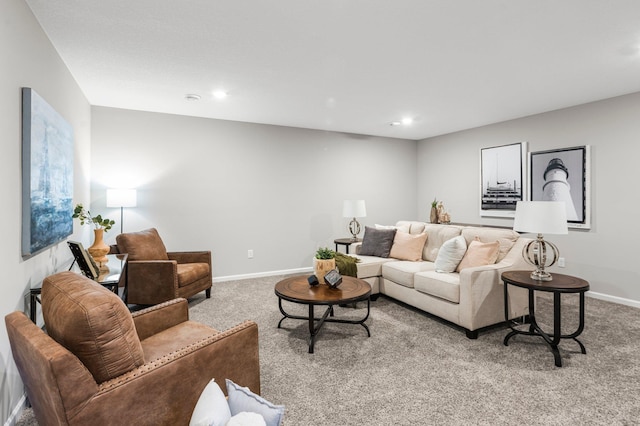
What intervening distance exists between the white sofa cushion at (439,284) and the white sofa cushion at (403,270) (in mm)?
113

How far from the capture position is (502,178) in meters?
5.38

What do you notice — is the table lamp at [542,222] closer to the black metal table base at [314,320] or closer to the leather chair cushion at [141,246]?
the black metal table base at [314,320]

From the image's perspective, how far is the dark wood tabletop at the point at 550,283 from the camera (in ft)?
8.29

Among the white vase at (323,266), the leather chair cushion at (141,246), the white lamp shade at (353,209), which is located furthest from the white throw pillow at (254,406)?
the white lamp shade at (353,209)

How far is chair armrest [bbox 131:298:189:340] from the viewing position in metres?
2.03

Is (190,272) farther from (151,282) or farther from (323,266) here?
(323,266)

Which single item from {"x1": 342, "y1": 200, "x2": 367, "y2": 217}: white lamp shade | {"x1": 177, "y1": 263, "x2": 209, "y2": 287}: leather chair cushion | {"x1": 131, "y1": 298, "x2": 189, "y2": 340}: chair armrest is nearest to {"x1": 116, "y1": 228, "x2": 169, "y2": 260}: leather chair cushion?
{"x1": 177, "y1": 263, "x2": 209, "y2": 287}: leather chair cushion

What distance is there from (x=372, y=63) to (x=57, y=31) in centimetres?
246

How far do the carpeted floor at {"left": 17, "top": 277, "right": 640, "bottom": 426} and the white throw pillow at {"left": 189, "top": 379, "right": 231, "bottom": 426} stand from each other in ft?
3.17

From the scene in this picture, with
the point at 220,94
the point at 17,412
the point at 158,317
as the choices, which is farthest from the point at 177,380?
the point at 220,94

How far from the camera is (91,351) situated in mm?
1255

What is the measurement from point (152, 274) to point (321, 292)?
75.0 inches

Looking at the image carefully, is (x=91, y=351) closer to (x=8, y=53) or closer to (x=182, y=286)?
(x=8, y=53)

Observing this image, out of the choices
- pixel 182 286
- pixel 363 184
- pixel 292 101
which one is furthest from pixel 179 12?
pixel 363 184
